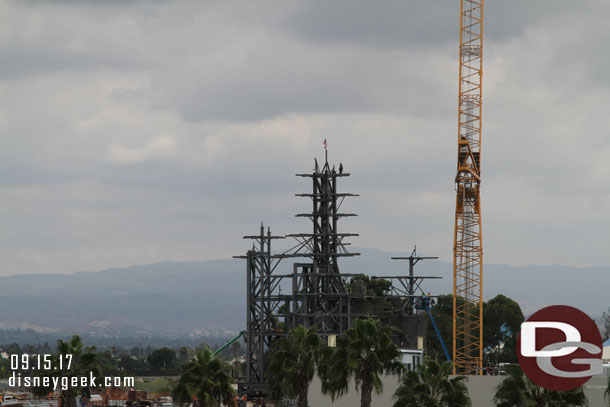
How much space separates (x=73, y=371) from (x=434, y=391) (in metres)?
30.3

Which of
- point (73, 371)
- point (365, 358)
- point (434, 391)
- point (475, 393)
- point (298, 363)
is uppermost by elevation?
point (365, 358)

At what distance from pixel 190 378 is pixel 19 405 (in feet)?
120

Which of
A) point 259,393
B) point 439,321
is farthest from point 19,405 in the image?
point 439,321

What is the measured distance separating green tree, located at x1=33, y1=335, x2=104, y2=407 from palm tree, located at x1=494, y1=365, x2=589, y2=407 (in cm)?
3310

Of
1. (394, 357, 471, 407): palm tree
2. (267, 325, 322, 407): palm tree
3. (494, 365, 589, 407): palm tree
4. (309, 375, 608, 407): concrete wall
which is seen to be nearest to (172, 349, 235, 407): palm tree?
(267, 325, 322, 407): palm tree

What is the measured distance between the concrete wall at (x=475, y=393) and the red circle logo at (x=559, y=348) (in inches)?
581

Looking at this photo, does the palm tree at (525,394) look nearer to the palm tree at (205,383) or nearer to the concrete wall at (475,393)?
the concrete wall at (475,393)

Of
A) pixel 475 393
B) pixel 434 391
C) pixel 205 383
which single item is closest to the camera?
pixel 434 391

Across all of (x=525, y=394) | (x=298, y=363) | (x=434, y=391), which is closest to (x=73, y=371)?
(x=298, y=363)

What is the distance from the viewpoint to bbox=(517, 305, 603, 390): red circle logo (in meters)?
71.4

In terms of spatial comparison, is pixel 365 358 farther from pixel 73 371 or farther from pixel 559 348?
pixel 73 371

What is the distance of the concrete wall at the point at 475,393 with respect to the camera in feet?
307

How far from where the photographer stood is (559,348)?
75.6 metres

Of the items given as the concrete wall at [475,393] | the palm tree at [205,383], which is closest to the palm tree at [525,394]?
the concrete wall at [475,393]
